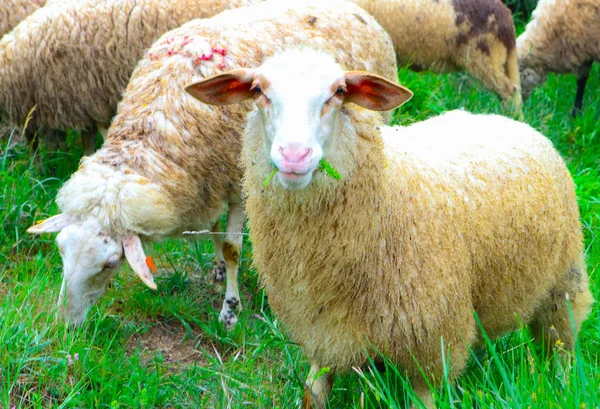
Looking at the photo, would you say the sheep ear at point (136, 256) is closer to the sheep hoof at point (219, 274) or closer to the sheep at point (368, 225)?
the sheep at point (368, 225)

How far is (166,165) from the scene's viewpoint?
137 inches

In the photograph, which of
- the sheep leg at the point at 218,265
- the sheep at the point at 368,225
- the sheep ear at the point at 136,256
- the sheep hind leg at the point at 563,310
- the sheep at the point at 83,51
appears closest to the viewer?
the sheep at the point at 368,225

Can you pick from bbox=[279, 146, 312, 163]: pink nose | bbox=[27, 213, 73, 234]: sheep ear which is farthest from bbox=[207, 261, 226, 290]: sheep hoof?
bbox=[279, 146, 312, 163]: pink nose

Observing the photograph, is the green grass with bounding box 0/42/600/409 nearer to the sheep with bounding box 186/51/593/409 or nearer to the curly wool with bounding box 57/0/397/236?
the sheep with bounding box 186/51/593/409

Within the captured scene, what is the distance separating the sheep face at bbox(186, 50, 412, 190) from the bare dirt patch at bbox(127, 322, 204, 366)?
1.55 meters

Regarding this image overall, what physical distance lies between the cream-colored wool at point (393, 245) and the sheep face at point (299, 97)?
0.05 meters

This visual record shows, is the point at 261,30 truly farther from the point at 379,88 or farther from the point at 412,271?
A: the point at 412,271

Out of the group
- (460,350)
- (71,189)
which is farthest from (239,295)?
(460,350)

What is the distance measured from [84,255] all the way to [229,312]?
37.9 inches

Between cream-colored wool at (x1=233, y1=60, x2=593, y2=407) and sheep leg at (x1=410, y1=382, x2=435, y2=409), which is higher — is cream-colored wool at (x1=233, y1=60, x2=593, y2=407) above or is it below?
above

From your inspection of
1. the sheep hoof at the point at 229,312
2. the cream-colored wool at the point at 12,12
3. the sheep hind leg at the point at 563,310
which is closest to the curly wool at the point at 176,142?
the sheep hoof at the point at 229,312

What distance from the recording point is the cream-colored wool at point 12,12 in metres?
5.61

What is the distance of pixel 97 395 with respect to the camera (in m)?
3.02

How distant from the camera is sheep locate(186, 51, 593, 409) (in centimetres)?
237
